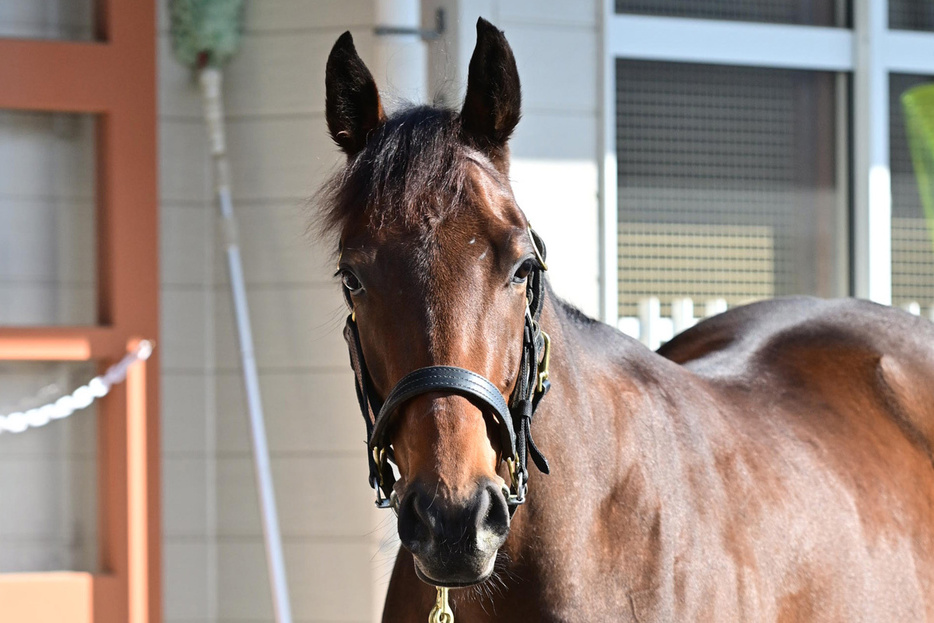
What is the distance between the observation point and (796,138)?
4223 millimetres

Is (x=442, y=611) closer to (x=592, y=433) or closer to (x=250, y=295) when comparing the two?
(x=592, y=433)

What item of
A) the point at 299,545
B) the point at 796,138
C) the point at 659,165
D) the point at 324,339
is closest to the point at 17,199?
the point at 324,339

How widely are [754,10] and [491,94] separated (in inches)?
111

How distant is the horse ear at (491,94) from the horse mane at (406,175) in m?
0.04

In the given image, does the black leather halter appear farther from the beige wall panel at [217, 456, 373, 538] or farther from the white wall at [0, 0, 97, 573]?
the white wall at [0, 0, 97, 573]

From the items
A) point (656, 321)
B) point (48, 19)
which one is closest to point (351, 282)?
point (48, 19)

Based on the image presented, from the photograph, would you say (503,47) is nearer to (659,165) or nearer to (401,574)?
(401,574)

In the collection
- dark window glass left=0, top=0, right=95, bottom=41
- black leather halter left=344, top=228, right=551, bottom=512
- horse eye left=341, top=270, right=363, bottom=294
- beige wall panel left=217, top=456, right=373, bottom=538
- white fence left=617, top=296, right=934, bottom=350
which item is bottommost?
beige wall panel left=217, top=456, right=373, bottom=538

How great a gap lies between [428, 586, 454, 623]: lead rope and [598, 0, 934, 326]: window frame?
231 cm

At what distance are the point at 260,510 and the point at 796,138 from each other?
2409 mm

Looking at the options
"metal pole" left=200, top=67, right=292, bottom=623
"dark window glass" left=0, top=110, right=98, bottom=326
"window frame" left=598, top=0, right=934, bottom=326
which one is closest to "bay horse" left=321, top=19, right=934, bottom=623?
"metal pole" left=200, top=67, right=292, bottom=623

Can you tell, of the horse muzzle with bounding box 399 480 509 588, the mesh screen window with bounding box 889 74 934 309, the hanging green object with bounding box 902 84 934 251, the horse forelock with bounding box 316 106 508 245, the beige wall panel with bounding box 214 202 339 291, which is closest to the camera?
the horse muzzle with bounding box 399 480 509 588

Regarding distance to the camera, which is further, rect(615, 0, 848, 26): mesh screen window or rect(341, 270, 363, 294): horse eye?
rect(615, 0, 848, 26): mesh screen window

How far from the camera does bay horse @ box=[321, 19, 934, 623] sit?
138 cm
